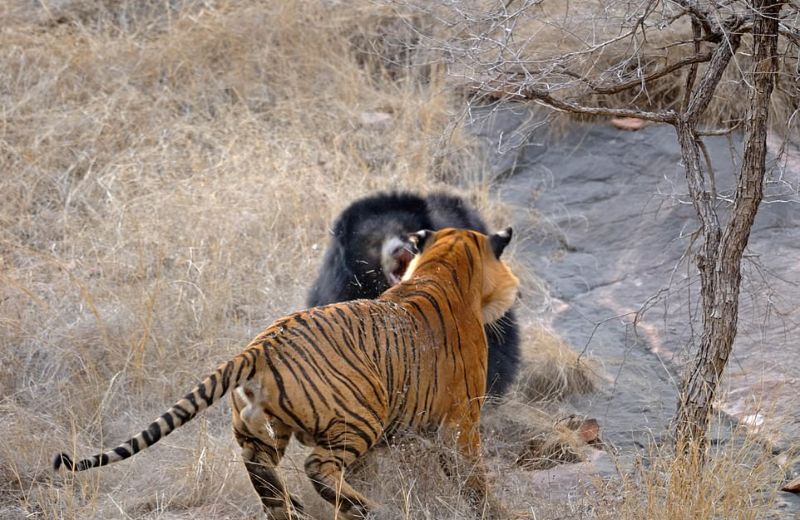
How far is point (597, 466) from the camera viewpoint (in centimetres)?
525

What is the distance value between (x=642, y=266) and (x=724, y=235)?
3301 millimetres

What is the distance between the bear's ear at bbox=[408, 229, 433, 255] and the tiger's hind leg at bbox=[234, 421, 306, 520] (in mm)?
1215

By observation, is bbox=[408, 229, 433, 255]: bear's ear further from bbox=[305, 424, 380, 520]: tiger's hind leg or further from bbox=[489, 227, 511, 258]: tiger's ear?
bbox=[305, 424, 380, 520]: tiger's hind leg

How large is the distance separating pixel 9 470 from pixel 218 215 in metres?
3.16

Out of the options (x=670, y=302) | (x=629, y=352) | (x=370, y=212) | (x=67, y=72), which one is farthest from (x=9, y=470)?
(x=67, y=72)

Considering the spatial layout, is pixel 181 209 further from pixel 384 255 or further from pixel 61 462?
pixel 61 462

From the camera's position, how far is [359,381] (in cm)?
404

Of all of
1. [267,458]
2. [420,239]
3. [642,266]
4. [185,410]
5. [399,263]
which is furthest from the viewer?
[642,266]

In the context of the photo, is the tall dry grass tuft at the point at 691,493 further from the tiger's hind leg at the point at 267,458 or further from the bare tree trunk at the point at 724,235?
the tiger's hind leg at the point at 267,458

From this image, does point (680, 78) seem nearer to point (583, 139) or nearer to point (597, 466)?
→ point (583, 139)

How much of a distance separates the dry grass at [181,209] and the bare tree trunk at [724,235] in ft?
2.76

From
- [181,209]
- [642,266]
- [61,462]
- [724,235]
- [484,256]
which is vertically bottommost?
[642,266]

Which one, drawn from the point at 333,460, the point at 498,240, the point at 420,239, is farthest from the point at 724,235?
the point at 333,460

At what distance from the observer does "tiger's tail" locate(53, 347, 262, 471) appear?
3.50m
